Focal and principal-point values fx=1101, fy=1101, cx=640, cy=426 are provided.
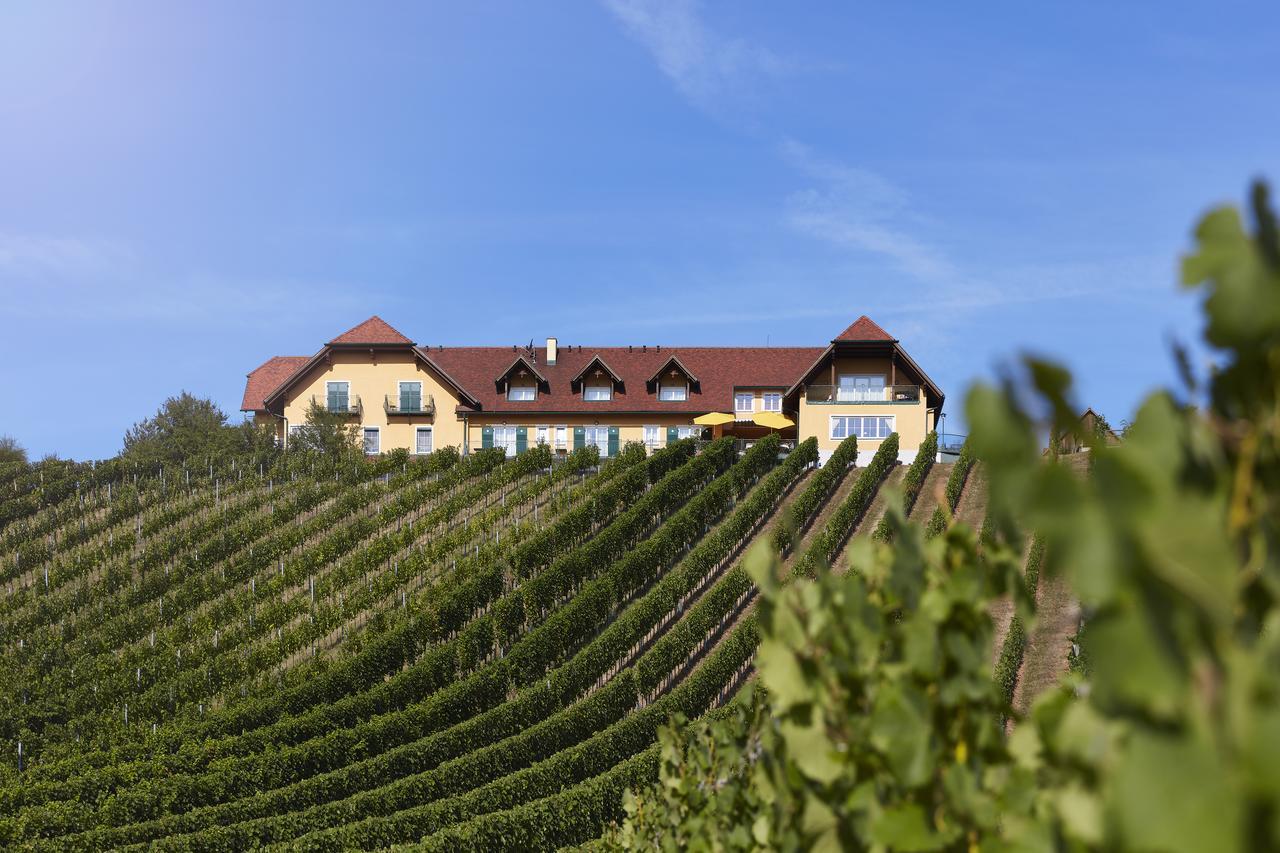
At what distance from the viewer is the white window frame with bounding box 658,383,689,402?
159 ft

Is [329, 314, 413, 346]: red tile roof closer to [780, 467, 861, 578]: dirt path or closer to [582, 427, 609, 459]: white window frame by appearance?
[582, 427, 609, 459]: white window frame

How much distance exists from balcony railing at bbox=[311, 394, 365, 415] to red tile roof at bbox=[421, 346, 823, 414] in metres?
3.80

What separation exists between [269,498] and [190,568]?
4.50 m

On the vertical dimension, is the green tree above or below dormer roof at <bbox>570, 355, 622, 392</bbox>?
below

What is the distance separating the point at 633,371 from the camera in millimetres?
49812

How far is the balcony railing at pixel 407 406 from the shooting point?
4678cm

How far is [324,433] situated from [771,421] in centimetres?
1782

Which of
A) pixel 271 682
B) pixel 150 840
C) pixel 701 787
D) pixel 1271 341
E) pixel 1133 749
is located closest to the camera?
pixel 1133 749

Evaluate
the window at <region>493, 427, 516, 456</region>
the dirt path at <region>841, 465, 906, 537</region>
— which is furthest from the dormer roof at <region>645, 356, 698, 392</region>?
the dirt path at <region>841, 465, 906, 537</region>

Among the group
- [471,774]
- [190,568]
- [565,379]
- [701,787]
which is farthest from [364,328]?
[701,787]

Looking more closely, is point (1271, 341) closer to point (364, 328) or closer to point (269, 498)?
point (269, 498)

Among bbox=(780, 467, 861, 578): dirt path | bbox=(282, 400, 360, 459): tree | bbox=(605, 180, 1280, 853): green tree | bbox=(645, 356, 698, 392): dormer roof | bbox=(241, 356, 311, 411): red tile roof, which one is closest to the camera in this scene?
bbox=(605, 180, 1280, 853): green tree

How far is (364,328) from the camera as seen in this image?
4753cm

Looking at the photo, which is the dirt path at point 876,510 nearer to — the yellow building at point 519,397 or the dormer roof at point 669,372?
the yellow building at point 519,397
